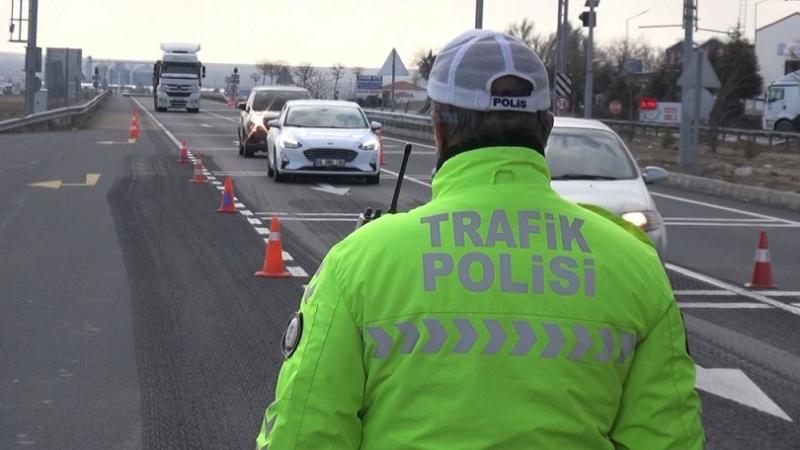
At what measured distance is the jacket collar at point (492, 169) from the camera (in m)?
2.54

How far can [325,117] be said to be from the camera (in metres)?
26.5

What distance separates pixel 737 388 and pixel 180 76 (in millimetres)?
66527

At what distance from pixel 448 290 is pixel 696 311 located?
9012mm

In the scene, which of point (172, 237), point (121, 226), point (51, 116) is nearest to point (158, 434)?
point (172, 237)

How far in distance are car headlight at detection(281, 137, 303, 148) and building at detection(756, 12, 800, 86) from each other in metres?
79.2

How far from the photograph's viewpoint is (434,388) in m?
2.35

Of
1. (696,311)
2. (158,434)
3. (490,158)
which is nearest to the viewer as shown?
(490,158)

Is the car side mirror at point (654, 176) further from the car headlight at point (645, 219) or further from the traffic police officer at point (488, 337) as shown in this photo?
the traffic police officer at point (488, 337)

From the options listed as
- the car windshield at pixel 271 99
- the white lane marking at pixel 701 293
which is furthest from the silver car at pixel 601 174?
the car windshield at pixel 271 99

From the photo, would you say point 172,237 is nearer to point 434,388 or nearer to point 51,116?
point 434,388

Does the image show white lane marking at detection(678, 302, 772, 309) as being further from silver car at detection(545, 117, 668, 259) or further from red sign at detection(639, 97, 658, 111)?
red sign at detection(639, 97, 658, 111)

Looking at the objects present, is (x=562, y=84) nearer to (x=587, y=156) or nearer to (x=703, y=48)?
(x=587, y=156)

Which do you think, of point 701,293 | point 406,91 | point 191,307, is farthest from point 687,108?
point 406,91

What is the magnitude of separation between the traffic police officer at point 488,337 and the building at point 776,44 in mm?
99626
